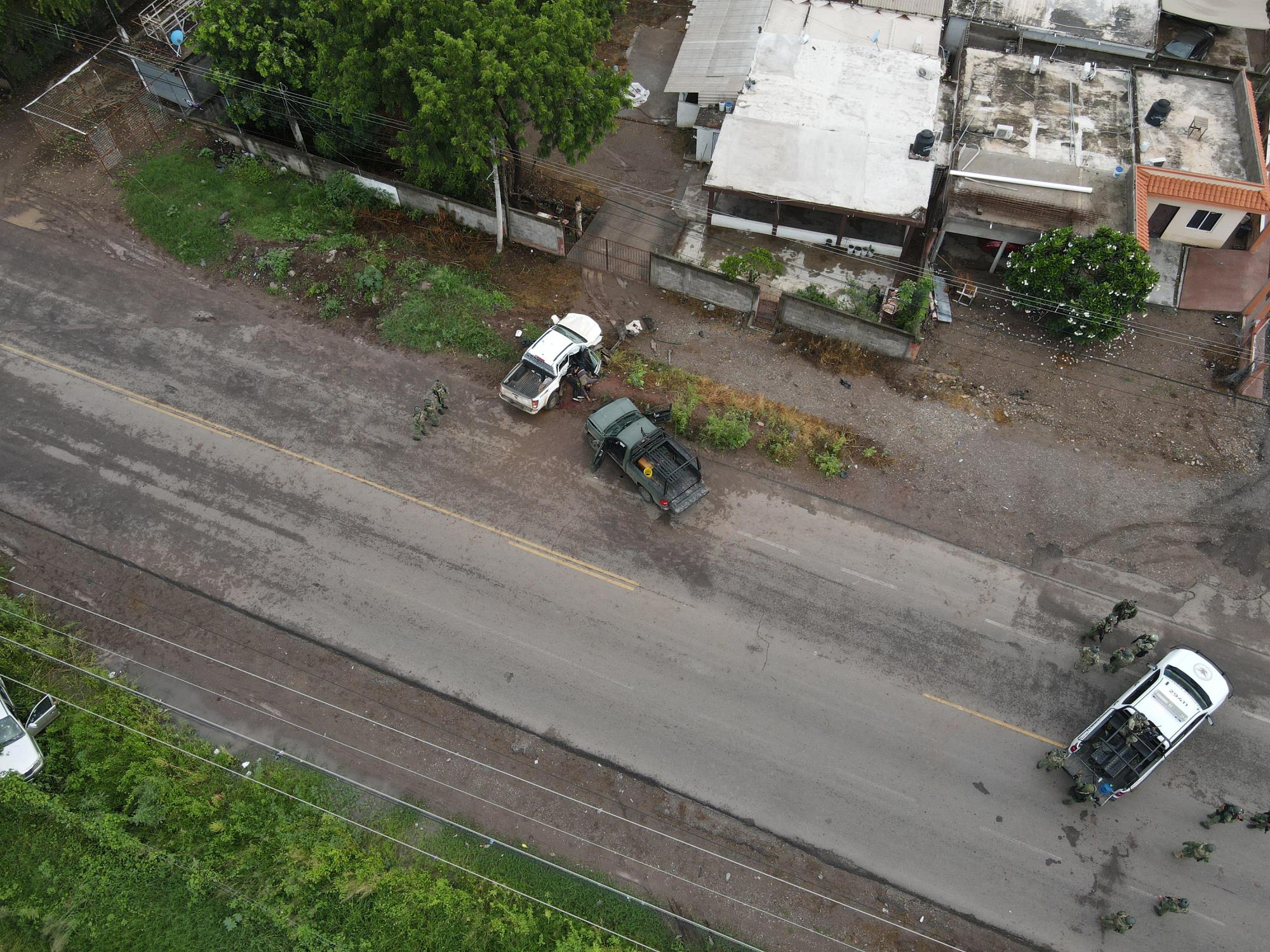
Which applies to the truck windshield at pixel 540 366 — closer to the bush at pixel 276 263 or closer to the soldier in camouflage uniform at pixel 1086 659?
the bush at pixel 276 263

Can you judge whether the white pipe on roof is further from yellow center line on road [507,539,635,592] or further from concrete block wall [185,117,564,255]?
yellow center line on road [507,539,635,592]

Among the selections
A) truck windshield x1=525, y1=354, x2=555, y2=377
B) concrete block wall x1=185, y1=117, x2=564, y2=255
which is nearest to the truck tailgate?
truck windshield x1=525, y1=354, x2=555, y2=377

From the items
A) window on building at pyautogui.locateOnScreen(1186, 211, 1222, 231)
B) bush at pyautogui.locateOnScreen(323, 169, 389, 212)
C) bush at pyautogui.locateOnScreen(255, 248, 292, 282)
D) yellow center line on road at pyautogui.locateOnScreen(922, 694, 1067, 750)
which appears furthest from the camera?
bush at pyautogui.locateOnScreen(323, 169, 389, 212)

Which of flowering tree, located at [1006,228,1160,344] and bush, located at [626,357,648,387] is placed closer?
flowering tree, located at [1006,228,1160,344]

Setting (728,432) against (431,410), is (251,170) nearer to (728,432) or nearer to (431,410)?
(431,410)

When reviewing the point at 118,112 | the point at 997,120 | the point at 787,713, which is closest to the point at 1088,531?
the point at 787,713

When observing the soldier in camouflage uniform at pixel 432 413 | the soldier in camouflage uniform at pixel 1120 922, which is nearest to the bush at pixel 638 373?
the soldier in camouflage uniform at pixel 432 413

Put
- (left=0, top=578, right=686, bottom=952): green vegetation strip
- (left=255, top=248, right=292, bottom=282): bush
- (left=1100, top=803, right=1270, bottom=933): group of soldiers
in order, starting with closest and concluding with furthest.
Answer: (left=1100, top=803, right=1270, bottom=933): group of soldiers < (left=0, top=578, right=686, bottom=952): green vegetation strip < (left=255, top=248, right=292, bottom=282): bush
